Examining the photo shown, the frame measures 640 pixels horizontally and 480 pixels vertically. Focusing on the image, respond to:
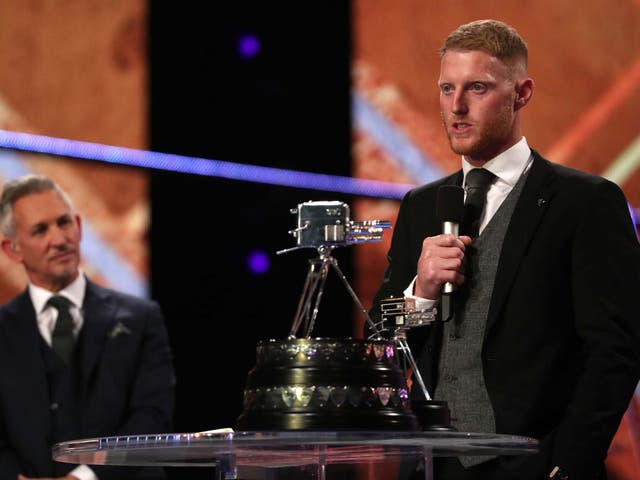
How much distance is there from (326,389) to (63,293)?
222 centimetres

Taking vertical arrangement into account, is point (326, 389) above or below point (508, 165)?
below

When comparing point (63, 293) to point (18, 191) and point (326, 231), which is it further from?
point (326, 231)

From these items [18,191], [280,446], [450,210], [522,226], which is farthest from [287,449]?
[18,191]

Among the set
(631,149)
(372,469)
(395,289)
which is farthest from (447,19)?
(372,469)

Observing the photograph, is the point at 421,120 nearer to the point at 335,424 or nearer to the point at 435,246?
the point at 435,246

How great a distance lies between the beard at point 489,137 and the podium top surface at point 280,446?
0.74m

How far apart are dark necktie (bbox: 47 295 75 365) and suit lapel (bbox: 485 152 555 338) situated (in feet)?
6.07

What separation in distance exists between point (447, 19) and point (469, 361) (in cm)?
243

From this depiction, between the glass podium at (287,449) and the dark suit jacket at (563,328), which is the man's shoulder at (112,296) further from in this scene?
the glass podium at (287,449)

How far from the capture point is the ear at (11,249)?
3.91 metres

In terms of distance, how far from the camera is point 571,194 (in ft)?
7.65

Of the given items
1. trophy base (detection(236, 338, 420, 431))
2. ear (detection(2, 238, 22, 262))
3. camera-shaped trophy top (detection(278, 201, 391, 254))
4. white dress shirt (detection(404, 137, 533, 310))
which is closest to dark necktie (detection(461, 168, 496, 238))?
white dress shirt (detection(404, 137, 533, 310))

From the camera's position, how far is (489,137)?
238cm

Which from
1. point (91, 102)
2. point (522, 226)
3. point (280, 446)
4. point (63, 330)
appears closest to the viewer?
point (280, 446)
